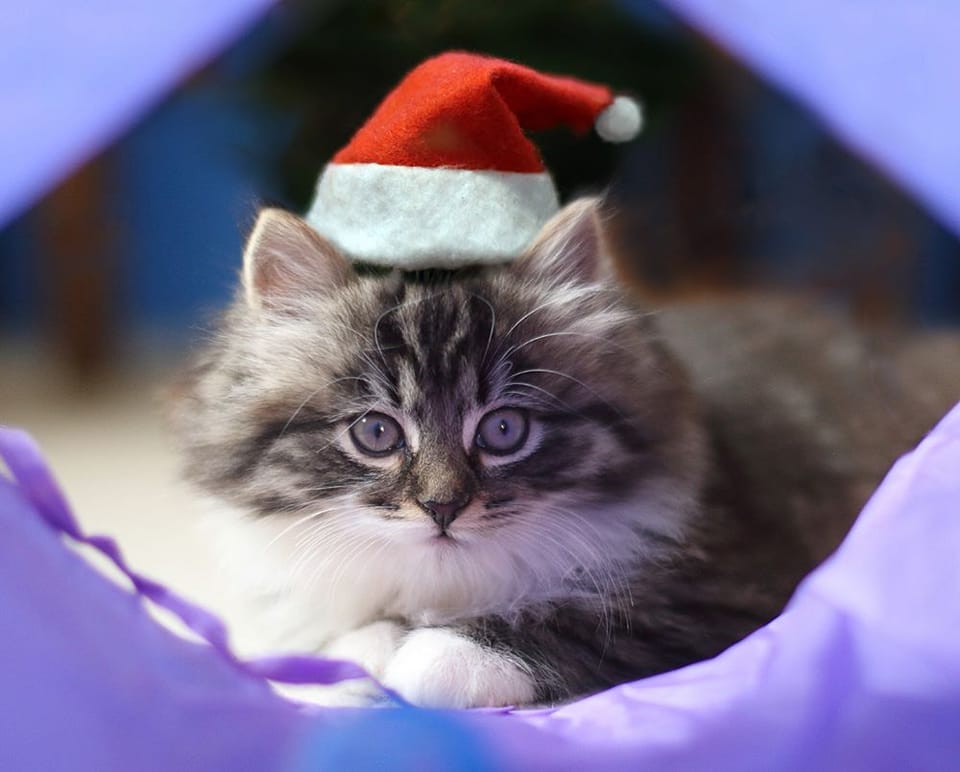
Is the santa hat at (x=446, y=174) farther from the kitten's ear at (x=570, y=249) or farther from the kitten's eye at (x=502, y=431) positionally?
the kitten's eye at (x=502, y=431)

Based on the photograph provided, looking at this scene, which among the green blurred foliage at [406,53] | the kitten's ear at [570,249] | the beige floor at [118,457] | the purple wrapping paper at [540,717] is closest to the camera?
the purple wrapping paper at [540,717]

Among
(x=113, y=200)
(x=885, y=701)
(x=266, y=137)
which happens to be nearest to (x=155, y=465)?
(x=266, y=137)

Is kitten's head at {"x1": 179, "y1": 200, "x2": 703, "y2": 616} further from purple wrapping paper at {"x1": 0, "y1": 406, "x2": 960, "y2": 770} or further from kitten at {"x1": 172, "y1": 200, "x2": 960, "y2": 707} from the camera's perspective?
purple wrapping paper at {"x1": 0, "y1": 406, "x2": 960, "y2": 770}

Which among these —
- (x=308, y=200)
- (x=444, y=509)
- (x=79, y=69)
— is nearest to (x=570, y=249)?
(x=444, y=509)

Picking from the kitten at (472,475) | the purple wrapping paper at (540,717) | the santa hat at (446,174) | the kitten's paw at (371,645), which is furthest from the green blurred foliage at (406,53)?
the purple wrapping paper at (540,717)

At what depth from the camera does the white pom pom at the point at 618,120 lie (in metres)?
1.56

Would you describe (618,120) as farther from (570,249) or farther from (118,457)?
(118,457)

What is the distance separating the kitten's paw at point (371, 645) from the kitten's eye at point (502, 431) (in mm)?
294

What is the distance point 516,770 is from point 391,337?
0.60 m

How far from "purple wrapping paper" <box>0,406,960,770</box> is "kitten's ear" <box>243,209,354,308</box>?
0.47 metres

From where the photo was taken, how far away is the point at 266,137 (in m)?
3.02

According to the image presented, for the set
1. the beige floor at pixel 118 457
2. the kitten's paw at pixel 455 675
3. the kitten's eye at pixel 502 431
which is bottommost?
the beige floor at pixel 118 457

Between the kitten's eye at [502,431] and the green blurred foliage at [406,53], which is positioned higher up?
the green blurred foliage at [406,53]

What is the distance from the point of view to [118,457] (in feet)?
9.59
